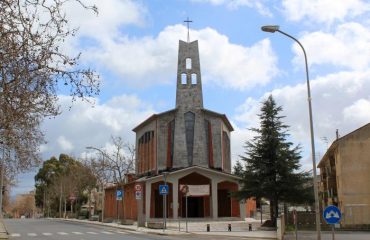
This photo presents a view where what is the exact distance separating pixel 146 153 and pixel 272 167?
32.3m

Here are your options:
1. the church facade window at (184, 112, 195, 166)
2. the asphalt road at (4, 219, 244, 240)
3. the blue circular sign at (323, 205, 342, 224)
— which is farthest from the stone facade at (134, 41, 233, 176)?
the blue circular sign at (323, 205, 342, 224)

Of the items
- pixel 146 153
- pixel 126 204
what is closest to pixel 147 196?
pixel 126 204

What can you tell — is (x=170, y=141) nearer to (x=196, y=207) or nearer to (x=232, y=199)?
(x=196, y=207)

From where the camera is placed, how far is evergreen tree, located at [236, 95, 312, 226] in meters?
40.7

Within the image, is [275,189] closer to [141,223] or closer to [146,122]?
[141,223]

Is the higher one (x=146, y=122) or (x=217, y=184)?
(x=146, y=122)

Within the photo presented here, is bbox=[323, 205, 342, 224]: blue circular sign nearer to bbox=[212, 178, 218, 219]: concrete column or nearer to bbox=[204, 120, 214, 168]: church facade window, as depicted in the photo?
bbox=[212, 178, 218, 219]: concrete column

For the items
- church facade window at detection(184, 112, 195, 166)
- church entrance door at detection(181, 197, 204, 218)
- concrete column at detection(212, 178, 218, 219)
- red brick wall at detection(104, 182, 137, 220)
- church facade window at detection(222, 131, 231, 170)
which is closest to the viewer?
concrete column at detection(212, 178, 218, 219)

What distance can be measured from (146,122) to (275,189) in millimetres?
33494

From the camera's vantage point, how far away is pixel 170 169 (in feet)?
211

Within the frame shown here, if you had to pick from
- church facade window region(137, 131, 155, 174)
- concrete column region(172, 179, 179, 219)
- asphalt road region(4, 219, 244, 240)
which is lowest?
asphalt road region(4, 219, 244, 240)

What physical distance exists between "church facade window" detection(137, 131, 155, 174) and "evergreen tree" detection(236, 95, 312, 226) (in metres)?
26.8

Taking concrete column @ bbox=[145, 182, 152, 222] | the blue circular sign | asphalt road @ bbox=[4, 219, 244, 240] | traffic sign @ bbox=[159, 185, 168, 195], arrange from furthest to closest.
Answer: concrete column @ bbox=[145, 182, 152, 222]
traffic sign @ bbox=[159, 185, 168, 195]
asphalt road @ bbox=[4, 219, 244, 240]
the blue circular sign

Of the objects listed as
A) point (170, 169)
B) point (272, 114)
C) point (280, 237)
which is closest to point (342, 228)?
point (272, 114)
